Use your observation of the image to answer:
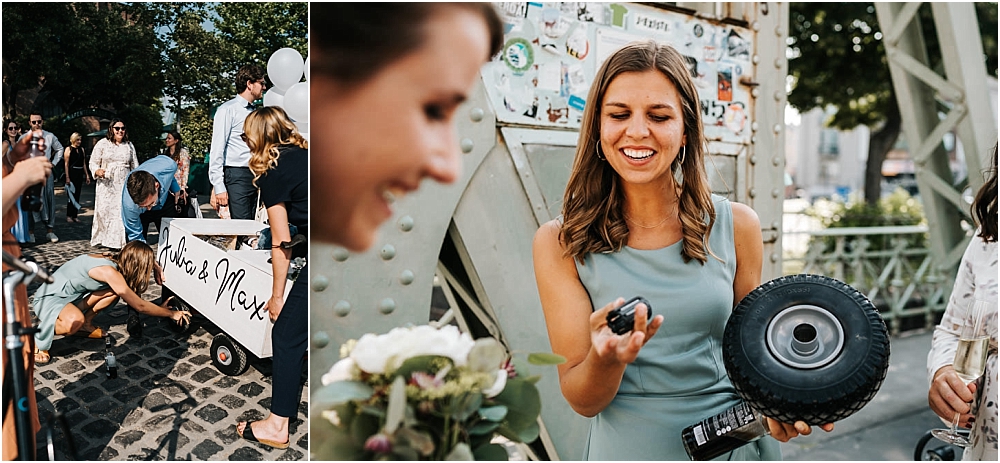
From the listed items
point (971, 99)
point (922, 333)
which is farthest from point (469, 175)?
point (922, 333)

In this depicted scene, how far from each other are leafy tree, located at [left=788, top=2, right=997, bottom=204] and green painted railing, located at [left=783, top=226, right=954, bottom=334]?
3.12 metres

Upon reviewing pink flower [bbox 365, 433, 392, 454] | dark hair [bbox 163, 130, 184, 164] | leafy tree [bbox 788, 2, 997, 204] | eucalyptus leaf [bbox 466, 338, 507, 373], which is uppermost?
leafy tree [bbox 788, 2, 997, 204]

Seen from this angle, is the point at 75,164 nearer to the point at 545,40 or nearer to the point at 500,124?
the point at 500,124

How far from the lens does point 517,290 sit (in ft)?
9.56

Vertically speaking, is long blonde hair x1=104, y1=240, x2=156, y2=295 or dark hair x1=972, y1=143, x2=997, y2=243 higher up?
dark hair x1=972, y1=143, x2=997, y2=243

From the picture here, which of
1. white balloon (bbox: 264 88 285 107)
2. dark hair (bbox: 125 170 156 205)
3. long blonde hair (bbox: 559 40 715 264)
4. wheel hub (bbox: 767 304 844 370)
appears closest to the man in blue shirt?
dark hair (bbox: 125 170 156 205)

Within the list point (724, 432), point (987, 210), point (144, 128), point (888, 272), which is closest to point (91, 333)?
point (144, 128)

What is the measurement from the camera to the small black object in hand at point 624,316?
1483 millimetres

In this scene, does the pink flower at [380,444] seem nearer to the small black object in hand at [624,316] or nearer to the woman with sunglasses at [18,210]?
the small black object in hand at [624,316]

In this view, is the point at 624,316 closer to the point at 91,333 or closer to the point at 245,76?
the point at 245,76

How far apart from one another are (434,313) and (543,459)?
14.4ft

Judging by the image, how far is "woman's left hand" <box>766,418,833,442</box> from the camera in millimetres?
1615

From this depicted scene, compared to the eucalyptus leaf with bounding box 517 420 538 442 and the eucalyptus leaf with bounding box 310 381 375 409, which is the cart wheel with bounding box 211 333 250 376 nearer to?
the eucalyptus leaf with bounding box 310 381 375 409

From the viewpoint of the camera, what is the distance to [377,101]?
245 centimetres
